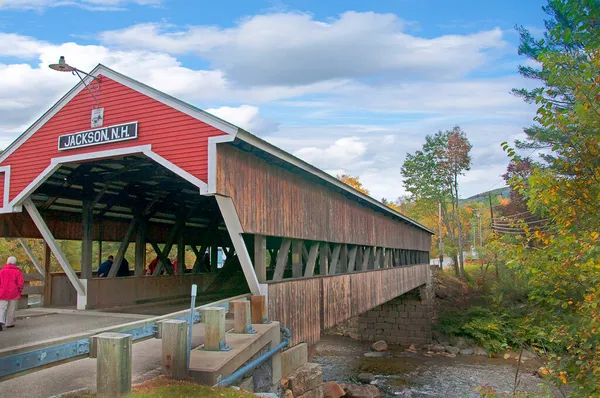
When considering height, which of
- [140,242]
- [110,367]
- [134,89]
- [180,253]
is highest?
[134,89]

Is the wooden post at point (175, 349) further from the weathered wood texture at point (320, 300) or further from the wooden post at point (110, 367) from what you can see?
the weathered wood texture at point (320, 300)

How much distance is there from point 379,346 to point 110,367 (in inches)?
862

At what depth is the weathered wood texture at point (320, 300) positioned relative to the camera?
30.5 ft

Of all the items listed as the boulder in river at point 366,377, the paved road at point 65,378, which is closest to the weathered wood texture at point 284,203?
the paved road at point 65,378

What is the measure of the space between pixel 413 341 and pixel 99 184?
19113mm

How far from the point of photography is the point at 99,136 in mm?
9078

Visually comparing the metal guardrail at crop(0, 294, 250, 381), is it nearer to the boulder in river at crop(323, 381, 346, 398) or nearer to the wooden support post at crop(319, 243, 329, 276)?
the wooden support post at crop(319, 243, 329, 276)

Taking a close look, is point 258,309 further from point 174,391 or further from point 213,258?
point 213,258

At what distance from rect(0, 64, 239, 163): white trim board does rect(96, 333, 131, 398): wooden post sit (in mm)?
4138

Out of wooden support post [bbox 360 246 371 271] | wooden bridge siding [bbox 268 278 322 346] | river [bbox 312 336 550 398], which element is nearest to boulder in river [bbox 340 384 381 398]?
river [bbox 312 336 550 398]

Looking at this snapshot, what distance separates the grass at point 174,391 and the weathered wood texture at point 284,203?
11.5 feet

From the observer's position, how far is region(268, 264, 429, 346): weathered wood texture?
9.28 meters

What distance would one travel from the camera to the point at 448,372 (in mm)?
19812

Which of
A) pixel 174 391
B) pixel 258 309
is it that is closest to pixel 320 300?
pixel 258 309
